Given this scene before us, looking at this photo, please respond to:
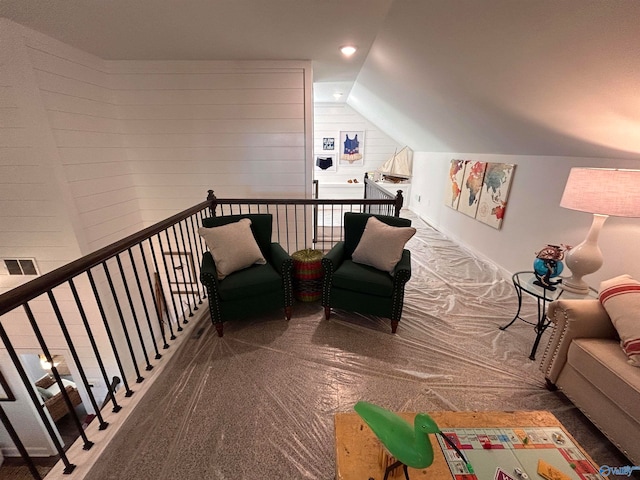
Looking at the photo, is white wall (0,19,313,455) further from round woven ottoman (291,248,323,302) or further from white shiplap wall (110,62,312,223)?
round woven ottoman (291,248,323,302)

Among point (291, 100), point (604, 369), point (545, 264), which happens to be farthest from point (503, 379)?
point (291, 100)

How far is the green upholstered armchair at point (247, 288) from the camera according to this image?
6.91 ft

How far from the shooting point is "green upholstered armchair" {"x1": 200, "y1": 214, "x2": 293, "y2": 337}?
2.11 metres

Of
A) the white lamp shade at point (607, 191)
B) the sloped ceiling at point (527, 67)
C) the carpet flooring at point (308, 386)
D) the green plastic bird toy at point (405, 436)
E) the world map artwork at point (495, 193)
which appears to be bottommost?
the carpet flooring at point (308, 386)

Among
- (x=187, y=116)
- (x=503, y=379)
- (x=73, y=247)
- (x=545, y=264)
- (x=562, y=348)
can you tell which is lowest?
(x=503, y=379)

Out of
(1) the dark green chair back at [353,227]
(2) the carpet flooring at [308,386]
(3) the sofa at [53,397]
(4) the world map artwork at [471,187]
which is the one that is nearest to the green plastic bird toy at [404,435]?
(2) the carpet flooring at [308,386]

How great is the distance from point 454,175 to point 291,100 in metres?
3.16

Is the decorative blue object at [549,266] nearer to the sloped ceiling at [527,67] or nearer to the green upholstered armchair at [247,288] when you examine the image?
the sloped ceiling at [527,67]

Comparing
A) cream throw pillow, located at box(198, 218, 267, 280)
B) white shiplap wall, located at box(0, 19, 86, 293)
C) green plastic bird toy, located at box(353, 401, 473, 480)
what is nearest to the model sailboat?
cream throw pillow, located at box(198, 218, 267, 280)

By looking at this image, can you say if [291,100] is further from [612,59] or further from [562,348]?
[562,348]

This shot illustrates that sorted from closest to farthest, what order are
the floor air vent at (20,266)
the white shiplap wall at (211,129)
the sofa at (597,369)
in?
the sofa at (597,369) < the floor air vent at (20,266) < the white shiplap wall at (211,129)

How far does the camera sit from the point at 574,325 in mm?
1579

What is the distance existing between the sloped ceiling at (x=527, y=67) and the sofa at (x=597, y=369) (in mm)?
1235

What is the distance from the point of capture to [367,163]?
7.32 meters
